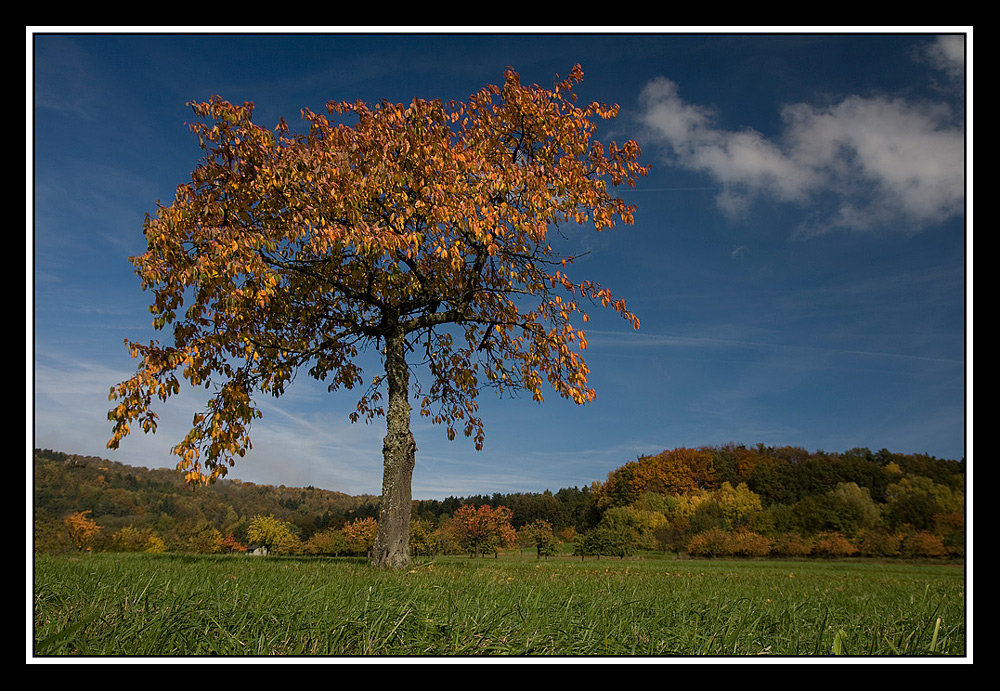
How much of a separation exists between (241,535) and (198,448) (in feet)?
29.0

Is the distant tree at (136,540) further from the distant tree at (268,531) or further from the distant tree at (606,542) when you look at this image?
the distant tree at (606,542)

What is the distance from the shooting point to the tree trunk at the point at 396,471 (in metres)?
8.86

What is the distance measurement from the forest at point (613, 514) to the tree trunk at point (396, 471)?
2.93 meters

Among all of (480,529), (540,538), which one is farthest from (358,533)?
(540,538)

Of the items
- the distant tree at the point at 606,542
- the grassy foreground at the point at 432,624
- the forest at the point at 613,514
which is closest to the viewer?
the grassy foreground at the point at 432,624

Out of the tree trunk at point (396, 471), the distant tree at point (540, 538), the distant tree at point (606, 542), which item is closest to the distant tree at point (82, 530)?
the tree trunk at point (396, 471)

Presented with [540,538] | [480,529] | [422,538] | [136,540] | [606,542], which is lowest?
[606,542]

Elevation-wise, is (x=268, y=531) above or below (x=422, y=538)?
above

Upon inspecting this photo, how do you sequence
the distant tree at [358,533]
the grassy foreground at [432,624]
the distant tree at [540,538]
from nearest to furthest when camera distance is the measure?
1. the grassy foreground at [432,624]
2. the distant tree at [358,533]
3. the distant tree at [540,538]

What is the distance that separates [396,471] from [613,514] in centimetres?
1609

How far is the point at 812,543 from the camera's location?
21.5 metres

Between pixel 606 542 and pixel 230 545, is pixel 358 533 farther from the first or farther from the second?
pixel 606 542

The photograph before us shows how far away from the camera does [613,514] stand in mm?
23016

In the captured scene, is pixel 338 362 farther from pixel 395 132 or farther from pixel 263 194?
pixel 395 132
